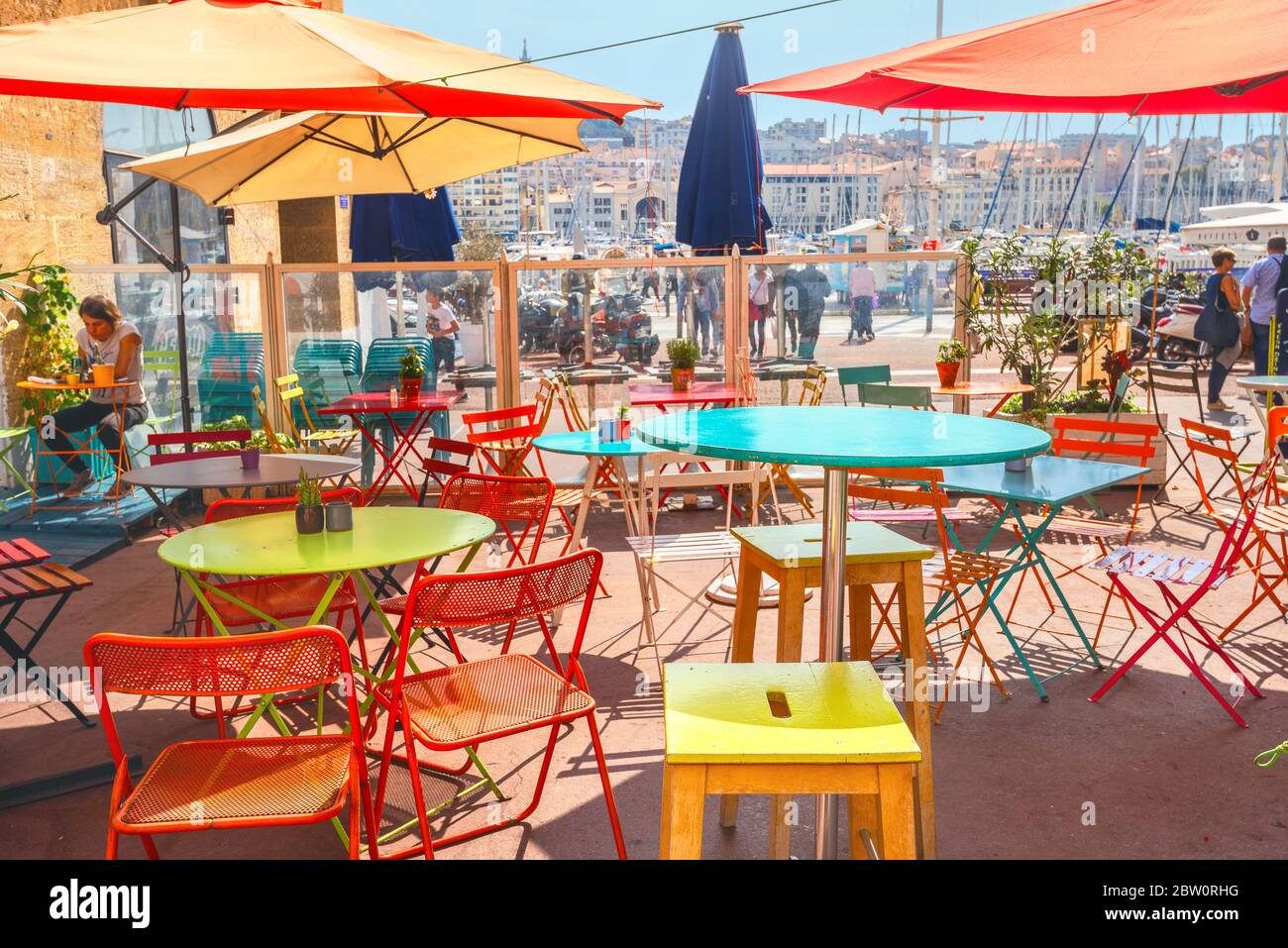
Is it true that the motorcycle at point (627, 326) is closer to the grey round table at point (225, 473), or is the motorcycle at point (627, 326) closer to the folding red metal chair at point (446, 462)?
the folding red metal chair at point (446, 462)

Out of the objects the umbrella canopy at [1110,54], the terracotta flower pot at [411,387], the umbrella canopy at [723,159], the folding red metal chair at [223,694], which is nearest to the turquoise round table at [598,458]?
the umbrella canopy at [1110,54]

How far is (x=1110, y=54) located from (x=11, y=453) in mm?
7680

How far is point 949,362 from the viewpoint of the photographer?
9016mm

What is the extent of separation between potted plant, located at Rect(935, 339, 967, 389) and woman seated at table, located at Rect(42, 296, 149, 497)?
232 inches

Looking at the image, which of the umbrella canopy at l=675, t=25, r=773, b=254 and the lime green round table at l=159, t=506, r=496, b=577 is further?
the umbrella canopy at l=675, t=25, r=773, b=254

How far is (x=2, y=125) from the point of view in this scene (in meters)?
8.41

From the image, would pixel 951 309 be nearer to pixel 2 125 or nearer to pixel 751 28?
pixel 751 28

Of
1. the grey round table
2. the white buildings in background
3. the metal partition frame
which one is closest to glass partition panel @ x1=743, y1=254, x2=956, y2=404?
the metal partition frame

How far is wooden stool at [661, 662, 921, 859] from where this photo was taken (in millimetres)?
2299

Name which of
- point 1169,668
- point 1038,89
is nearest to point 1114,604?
point 1169,668

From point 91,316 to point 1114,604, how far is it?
707 cm

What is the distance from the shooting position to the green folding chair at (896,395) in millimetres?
8125

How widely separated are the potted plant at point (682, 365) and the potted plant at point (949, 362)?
1.88 metres

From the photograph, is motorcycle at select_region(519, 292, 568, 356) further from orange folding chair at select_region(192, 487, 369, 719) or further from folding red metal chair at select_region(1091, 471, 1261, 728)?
folding red metal chair at select_region(1091, 471, 1261, 728)
